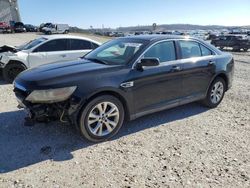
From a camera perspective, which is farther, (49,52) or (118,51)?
(49,52)

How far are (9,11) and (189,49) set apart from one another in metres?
56.6

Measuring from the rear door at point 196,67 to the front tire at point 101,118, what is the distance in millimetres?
1712

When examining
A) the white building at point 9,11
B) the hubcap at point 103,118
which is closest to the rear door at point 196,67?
the hubcap at point 103,118

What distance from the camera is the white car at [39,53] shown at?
8.61 m

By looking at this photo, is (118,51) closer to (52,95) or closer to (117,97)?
(117,97)

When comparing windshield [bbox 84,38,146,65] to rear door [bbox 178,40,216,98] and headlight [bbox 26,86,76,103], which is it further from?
headlight [bbox 26,86,76,103]

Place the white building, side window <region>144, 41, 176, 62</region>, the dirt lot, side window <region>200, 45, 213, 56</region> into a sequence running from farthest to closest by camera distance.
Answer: the white building
side window <region>200, 45, 213, 56</region>
side window <region>144, 41, 176, 62</region>
the dirt lot

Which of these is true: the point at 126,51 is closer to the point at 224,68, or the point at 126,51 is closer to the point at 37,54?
the point at 224,68

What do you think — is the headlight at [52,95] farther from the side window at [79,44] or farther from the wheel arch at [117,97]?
the side window at [79,44]

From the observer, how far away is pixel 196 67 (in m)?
5.75

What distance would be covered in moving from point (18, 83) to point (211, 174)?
329cm

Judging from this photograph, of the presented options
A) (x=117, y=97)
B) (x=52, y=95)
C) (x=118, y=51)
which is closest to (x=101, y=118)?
(x=117, y=97)

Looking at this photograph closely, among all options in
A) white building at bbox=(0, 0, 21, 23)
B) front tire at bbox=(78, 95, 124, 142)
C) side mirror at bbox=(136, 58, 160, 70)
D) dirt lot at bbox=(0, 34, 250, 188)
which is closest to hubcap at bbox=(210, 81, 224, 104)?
dirt lot at bbox=(0, 34, 250, 188)

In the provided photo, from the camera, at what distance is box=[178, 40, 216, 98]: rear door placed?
560 cm
